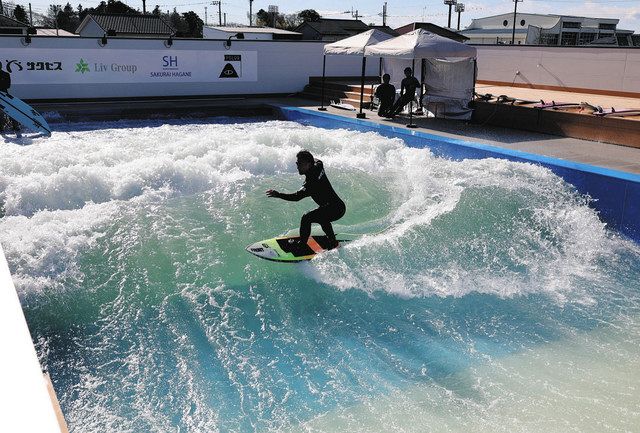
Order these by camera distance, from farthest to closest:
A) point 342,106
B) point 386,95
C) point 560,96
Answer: point 342,106
point 560,96
point 386,95

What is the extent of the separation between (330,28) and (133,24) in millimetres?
15296

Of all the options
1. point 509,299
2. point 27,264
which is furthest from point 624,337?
point 27,264

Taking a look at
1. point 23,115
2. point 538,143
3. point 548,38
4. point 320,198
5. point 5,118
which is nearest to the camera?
point 320,198

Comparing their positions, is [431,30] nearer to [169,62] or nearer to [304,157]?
[169,62]

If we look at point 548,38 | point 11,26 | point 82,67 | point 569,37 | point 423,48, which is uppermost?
point 569,37

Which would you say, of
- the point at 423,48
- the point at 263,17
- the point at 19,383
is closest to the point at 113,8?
the point at 263,17

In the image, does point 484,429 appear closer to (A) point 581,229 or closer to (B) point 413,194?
(A) point 581,229

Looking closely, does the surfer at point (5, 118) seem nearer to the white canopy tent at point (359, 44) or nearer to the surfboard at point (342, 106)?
the white canopy tent at point (359, 44)

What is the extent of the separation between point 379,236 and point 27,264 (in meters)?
4.72

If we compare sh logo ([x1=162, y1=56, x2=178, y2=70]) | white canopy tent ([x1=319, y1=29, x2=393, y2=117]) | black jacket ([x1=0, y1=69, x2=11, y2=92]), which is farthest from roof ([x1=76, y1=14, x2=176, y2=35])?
white canopy tent ([x1=319, y1=29, x2=393, y2=117])

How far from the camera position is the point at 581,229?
922 centimetres

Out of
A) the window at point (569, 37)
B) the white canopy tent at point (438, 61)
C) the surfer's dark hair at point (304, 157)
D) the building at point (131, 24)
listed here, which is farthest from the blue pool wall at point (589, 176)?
the window at point (569, 37)

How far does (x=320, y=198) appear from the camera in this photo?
7426mm

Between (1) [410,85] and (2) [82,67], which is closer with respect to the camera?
(1) [410,85]
